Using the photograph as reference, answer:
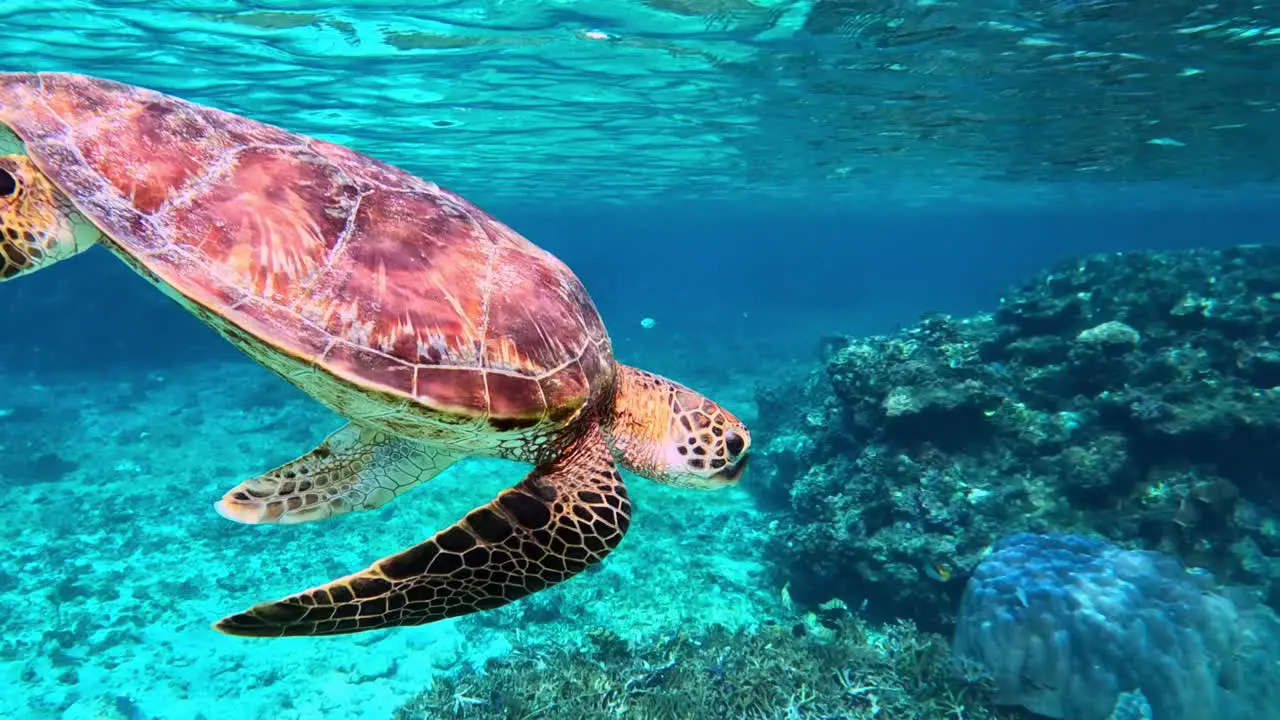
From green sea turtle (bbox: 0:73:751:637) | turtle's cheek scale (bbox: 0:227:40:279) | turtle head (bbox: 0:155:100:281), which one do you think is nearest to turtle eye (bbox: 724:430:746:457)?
green sea turtle (bbox: 0:73:751:637)

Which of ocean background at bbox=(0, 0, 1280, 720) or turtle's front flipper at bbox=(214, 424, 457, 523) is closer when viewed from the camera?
turtle's front flipper at bbox=(214, 424, 457, 523)

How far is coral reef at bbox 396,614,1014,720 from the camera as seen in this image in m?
5.97

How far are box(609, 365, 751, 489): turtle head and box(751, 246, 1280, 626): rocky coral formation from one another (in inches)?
189

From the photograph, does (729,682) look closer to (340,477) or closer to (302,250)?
(340,477)

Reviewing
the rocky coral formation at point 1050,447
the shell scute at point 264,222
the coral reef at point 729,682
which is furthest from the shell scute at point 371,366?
the rocky coral formation at point 1050,447

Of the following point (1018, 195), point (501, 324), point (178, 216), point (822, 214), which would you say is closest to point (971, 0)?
point (501, 324)

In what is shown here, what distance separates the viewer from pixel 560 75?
14508 mm

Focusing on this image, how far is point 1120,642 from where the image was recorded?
6133mm

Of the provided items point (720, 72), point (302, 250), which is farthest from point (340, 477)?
point (720, 72)

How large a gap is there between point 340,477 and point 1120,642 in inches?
280

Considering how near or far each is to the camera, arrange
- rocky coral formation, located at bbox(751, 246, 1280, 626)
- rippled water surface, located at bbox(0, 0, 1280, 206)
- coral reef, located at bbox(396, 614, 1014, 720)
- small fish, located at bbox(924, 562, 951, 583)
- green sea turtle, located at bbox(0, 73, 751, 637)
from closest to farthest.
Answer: green sea turtle, located at bbox(0, 73, 751, 637)
coral reef, located at bbox(396, 614, 1014, 720)
small fish, located at bbox(924, 562, 951, 583)
rocky coral formation, located at bbox(751, 246, 1280, 626)
rippled water surface, located at bbox(0, 0, 1280, 206)

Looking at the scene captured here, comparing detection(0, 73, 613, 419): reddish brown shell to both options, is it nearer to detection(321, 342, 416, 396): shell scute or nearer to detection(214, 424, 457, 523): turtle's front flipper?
detection(321, 342, 416, 396): shell scute

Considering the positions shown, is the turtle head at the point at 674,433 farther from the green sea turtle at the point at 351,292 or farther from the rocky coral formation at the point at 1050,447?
the rocky coral formation at the point at 1050,447

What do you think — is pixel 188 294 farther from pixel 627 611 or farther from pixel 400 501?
pixel 400 501
